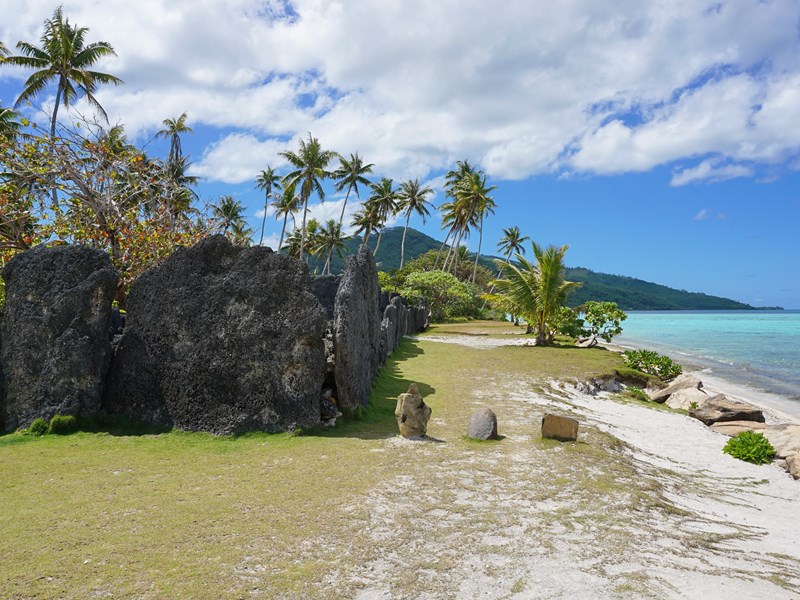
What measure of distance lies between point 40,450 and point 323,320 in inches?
190

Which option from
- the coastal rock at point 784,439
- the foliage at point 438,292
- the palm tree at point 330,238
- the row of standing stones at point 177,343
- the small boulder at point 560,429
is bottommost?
the coastal rock at point 784,439

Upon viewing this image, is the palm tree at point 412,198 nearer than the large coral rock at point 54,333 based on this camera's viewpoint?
No

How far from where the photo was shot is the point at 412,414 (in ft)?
29.7

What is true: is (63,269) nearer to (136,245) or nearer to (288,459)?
(136,245)

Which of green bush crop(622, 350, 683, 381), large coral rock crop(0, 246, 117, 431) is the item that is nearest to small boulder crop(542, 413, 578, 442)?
large coral rock crop(0, 246, 117, 431)

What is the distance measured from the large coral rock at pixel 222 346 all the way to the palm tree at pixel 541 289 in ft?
56.9

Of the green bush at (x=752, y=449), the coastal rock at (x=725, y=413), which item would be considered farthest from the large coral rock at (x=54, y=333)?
the coastal rock at (x=725, y=413)

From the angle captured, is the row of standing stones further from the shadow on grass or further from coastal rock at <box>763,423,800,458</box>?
coastal rock at <box>763,423,800,458</box>

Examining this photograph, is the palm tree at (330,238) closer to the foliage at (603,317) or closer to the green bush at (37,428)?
the foliage at (603,317)

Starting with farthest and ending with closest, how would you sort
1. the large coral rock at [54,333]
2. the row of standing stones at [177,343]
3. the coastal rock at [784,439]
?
the coastal rock at [784,439]
the row of standing stones at [177,343]
the large coral rock at [54,333]

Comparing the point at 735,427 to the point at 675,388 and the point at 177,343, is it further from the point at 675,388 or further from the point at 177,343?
the point at 177,343

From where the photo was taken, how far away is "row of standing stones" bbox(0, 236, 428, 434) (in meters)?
8.95

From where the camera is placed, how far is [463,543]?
5.27m

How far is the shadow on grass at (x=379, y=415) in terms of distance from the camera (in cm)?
930
